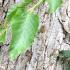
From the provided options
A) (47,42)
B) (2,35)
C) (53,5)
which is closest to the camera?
(53,5)

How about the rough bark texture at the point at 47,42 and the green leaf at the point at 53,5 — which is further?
the rough bark texture at the point at 47,42

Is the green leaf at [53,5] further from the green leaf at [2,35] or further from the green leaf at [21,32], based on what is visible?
the green leaf at [2,35]

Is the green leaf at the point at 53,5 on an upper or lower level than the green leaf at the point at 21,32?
upper

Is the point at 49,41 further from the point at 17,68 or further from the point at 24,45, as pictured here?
the point at 24,45

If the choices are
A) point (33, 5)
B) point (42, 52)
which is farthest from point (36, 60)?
point (33, 5)

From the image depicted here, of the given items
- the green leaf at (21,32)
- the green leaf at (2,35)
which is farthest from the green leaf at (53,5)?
the green leaf at (2,35)

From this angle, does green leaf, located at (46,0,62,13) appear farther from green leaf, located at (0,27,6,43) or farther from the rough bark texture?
the rough bark texture

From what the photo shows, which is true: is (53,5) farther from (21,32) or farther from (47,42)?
(47,42)

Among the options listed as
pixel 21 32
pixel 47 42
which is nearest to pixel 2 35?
pixel 21 32
